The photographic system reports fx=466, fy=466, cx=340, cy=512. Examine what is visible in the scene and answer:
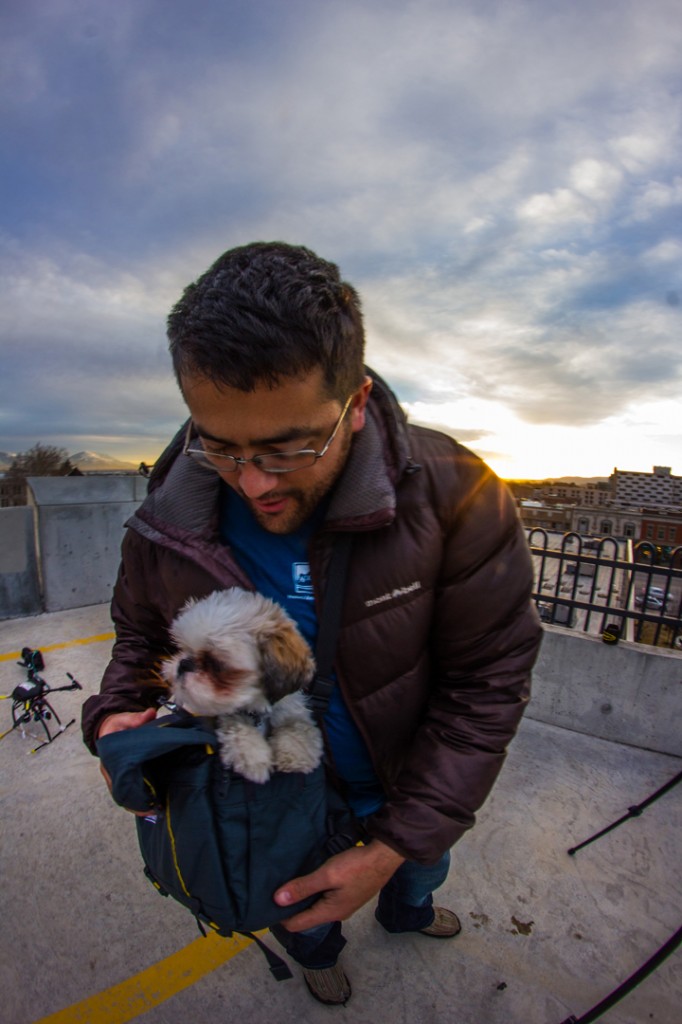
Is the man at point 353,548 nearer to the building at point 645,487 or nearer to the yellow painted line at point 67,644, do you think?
the yellow painted line at point 67,644

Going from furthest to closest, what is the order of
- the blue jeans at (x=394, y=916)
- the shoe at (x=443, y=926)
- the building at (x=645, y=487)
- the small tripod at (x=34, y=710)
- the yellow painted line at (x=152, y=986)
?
the building at (x=645, y=487) < the small tripod at (x=34, y=710) < the shoe at (x=443, y=926) < the yellow painted line at (x=152, y=986) < the blue jeans at (x=394, y=916)

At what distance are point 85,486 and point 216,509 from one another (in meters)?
5.48

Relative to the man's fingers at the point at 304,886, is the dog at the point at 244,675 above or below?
above

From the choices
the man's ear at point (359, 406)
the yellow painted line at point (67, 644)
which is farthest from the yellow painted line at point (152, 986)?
the yellow painted line at point (67, 644)

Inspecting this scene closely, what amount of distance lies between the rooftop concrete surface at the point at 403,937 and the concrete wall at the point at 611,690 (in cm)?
53

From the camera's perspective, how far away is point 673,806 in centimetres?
312

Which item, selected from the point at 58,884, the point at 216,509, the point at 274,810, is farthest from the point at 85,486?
the point at 274,810

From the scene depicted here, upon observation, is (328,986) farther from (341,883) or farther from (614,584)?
(614,584)

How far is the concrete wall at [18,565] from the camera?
19.1ft

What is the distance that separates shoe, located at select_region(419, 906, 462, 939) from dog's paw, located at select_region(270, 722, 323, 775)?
1.53 metres

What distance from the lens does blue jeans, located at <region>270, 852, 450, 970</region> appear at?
70.5 inches

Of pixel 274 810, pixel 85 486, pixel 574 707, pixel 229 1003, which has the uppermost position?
pixel 85 486

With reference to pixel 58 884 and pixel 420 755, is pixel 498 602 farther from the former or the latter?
pixel 58 884

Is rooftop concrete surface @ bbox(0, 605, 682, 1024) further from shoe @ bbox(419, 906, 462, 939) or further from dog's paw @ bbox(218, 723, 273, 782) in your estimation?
dog's paw @ bbox(218, 723, 273, 782)
